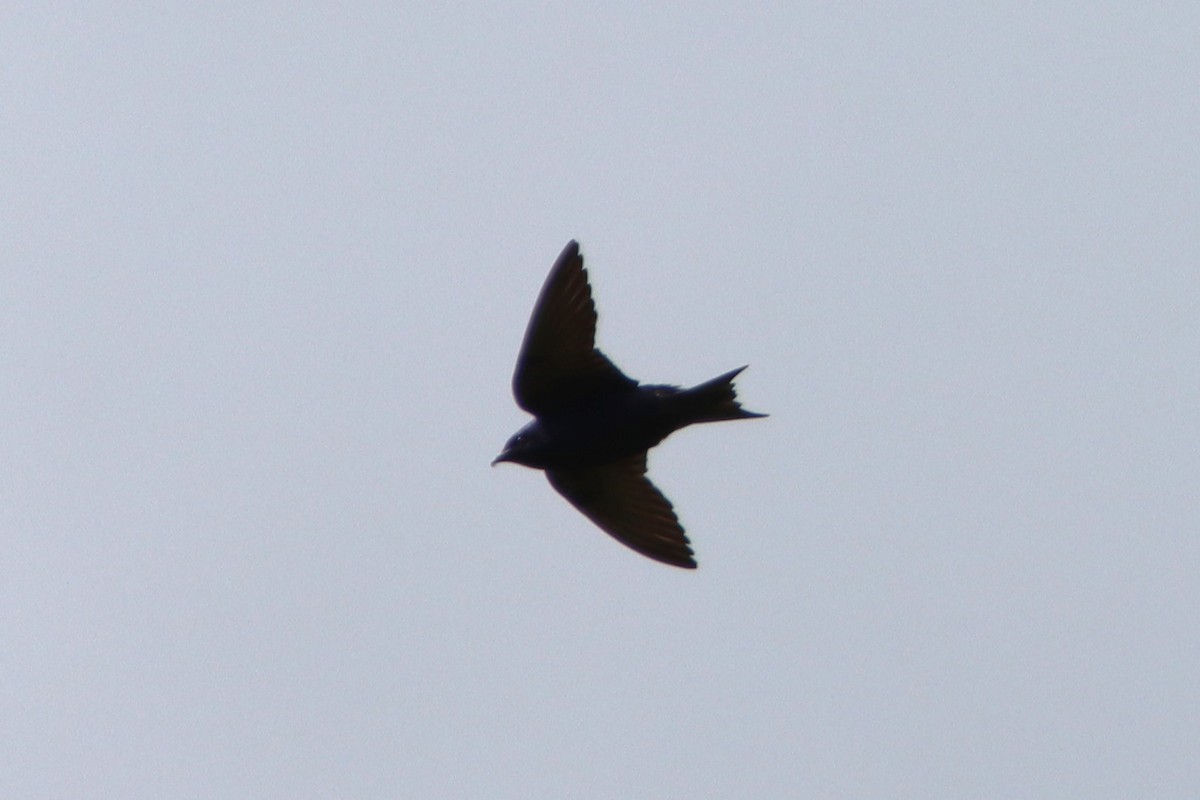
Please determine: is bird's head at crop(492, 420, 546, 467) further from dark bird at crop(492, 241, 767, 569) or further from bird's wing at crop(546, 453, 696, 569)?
bird's wing at crop(546, 453, 696, 569)

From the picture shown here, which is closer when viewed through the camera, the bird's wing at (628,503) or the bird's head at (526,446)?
the bird's head at (526,446)

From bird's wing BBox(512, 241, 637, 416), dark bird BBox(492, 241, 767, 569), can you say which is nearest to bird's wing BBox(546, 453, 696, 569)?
dark bird BBox(492, 241, 767, 569)

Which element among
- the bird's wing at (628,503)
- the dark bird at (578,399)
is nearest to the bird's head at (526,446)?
the dark bird at (578,399)

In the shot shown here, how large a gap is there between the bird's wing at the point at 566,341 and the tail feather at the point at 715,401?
1.38ft

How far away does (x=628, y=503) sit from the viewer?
385 inches

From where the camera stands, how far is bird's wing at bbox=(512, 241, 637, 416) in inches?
361

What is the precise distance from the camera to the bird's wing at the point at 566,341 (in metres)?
9.18

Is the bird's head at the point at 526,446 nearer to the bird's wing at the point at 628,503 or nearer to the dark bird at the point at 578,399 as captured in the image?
the dark bird at the point at 578,399

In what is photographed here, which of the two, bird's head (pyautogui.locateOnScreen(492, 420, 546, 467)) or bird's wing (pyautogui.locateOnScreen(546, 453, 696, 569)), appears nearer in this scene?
bird's head (pyautogui.locateOnScreen(492, 420, 546, 467))

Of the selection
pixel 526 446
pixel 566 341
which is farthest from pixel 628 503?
pixel 566 341

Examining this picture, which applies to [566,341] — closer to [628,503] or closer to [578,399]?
[578,399]

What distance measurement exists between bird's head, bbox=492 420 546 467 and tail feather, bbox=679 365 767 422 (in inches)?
31.2

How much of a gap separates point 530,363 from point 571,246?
0.56m

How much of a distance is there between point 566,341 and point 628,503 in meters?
0.98
